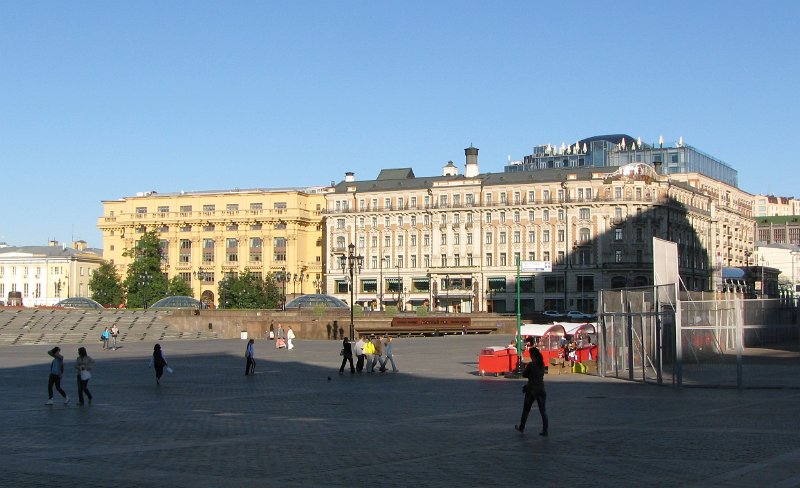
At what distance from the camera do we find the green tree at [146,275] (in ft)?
371

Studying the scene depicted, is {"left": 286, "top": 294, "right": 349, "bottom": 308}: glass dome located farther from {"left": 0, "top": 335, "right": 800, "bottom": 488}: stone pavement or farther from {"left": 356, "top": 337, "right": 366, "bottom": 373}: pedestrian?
{"left": 0, "top": 335, "right": 800, "bottom": 488}: stone pavement

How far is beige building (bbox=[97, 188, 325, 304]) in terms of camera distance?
137m

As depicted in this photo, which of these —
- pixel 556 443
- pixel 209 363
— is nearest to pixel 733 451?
pixel 556 443

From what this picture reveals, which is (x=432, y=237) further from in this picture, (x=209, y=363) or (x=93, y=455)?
(x=93, y=455)

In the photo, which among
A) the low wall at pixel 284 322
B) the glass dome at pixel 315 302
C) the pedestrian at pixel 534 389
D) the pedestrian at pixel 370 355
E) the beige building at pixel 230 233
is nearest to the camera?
the pedestrian at pixel 534 389

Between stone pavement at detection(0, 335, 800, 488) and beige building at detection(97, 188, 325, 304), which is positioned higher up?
beige building at detection(97, 188, 325, 304)

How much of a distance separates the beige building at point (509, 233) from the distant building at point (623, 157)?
1877cm

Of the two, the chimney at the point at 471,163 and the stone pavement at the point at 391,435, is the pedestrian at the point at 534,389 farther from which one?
the chimney at the point at 471,163

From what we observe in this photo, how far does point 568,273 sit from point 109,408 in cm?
9439

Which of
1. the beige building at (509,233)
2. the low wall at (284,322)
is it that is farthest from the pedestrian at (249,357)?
the beige building at (509,233)

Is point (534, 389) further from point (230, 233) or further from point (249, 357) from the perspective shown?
point (230, 233)

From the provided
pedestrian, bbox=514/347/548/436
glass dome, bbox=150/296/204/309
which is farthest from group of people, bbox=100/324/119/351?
pedestrian, bbox=514/347/548/436

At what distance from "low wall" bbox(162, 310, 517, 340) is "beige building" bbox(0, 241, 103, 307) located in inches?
3518

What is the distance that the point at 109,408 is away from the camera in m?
26.6
